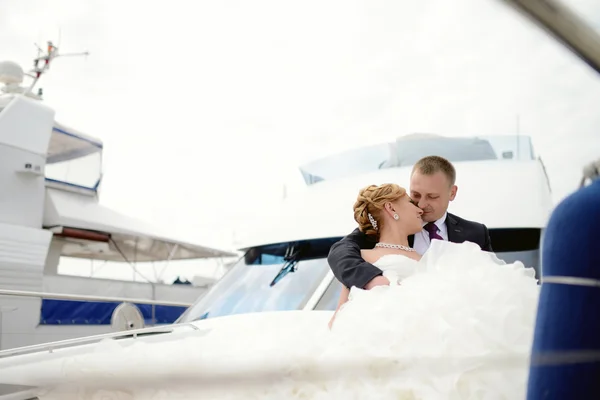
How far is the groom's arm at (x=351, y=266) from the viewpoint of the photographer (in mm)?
1841

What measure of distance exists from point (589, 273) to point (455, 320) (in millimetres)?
748

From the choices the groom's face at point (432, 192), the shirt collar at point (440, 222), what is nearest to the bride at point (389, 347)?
the groom's face at point (432, 192)

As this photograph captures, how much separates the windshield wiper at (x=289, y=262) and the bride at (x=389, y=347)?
0.96m

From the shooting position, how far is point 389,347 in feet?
4.80

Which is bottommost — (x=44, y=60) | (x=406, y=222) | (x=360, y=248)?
(x=360, y=248)

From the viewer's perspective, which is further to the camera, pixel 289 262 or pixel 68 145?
pixel 68 145

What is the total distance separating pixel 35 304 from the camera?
9.72 meters

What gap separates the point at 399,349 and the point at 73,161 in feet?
44.1

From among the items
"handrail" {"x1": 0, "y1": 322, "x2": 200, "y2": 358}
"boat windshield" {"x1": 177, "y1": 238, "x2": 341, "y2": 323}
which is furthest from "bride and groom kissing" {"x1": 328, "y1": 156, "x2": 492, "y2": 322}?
"handrail" {"x1": 0, "y1": 322, "x2": 200, "y2": 358}

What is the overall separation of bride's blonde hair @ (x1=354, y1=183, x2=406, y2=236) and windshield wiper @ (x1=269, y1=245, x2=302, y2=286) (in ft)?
3.33

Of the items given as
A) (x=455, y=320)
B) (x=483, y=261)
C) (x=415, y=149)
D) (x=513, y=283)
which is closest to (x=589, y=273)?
(x=455, y=320)

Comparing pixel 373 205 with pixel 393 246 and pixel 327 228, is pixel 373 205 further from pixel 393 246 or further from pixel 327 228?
pixel 327 228

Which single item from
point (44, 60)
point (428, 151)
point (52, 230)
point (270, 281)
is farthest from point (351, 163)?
point (44, 60)

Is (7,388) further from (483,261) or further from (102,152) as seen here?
(102,152)
